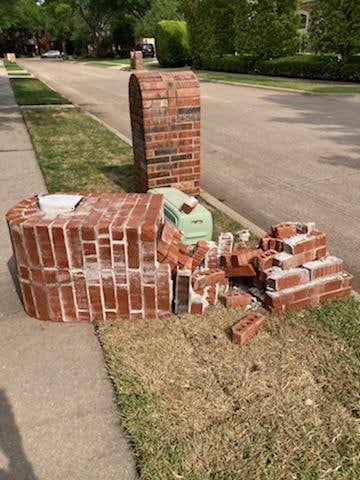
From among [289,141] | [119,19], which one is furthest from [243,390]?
[119,19]

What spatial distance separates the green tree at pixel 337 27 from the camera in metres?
19.8

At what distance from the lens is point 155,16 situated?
172ft

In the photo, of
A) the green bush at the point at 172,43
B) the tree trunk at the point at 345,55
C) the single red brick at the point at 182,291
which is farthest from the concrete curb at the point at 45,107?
the green bush at the point at 172,43

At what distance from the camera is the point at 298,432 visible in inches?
86.0

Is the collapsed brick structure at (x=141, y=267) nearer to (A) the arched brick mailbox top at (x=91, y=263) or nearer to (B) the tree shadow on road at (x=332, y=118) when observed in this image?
(A) the arched brick mailbox top at (x=91, y=263)

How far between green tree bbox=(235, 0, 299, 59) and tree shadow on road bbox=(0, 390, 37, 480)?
1053 inches

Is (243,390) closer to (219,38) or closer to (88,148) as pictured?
(88,148)

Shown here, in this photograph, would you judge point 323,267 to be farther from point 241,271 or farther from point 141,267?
point 141,267

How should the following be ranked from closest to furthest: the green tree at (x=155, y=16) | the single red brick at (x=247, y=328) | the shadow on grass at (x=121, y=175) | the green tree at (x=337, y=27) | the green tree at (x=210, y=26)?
1. the single red brick at (x=247, y=328)
2. the shadow on grass at (x=121, y=175)
3. the green tree at (x=337, y=27)
4. the green tree at (x=210, y=26)
5. the green tree at (x=155, y=16)

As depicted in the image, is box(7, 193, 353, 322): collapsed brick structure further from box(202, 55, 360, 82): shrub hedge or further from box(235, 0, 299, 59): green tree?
box(235, 0, 299, 59): green tree

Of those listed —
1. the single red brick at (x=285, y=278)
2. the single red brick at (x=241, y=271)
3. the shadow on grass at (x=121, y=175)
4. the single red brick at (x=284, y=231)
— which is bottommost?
the shadow on grass at (x=121, y=175)

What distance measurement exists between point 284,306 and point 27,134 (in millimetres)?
8300

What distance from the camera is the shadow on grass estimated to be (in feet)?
19.3

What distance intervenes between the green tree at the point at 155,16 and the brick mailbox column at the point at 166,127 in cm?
4975
